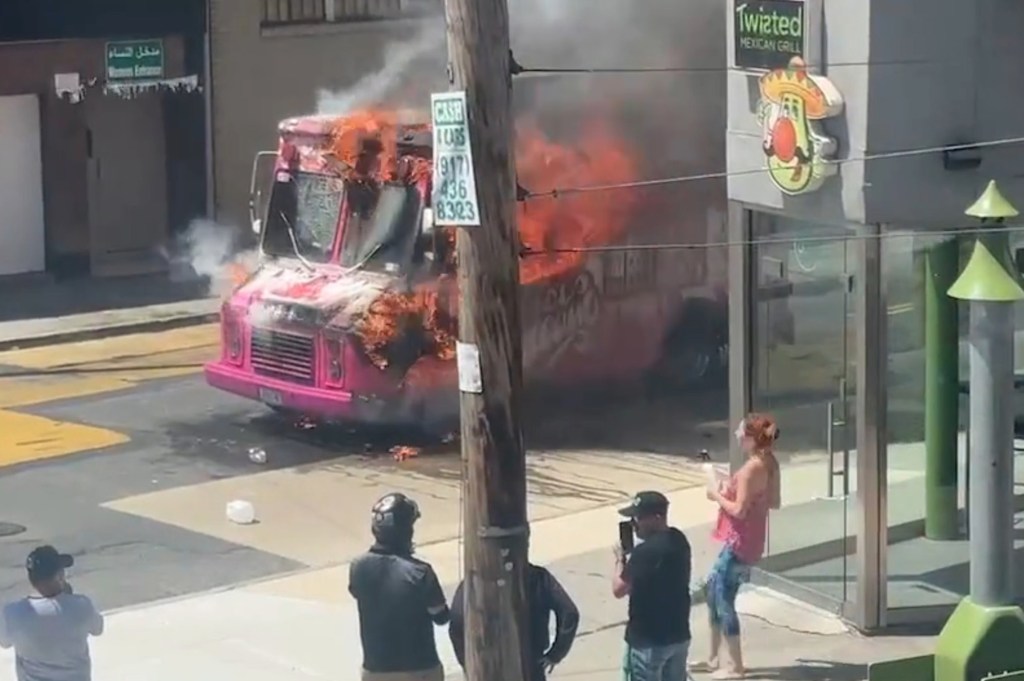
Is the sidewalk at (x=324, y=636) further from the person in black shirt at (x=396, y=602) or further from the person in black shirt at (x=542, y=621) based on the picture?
the person in black shirt at (x=396, y=602)

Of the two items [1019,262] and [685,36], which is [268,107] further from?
[1019,262]

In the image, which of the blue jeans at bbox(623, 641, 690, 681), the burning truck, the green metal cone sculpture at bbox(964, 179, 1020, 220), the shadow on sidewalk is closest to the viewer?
the blue jeans at bbox(623, 641, 690, 681)

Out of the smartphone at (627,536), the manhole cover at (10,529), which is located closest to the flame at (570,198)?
the manhole cover at (10,529)

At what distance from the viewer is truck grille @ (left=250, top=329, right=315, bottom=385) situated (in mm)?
16625

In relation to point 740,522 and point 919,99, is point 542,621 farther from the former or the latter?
point 919,99

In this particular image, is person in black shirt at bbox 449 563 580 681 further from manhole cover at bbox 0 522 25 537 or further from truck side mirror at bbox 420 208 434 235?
truck side mirror at bbox 420 208 434 235

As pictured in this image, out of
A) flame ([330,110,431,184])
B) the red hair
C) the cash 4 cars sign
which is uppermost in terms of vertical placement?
the cash 4 cars sign

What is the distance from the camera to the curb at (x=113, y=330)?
21.8 meters

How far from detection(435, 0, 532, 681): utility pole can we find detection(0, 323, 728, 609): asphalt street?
14.3ft

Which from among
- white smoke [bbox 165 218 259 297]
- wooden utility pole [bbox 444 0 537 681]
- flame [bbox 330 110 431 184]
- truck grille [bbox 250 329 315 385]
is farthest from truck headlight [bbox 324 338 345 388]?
white smoke [bbox 165 218 259 297]

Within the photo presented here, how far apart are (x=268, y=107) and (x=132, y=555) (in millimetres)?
14108

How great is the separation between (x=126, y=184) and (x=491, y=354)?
18406mm

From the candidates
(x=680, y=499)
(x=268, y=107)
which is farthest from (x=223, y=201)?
(x=680, y=499)

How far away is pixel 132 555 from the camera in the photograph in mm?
13680
